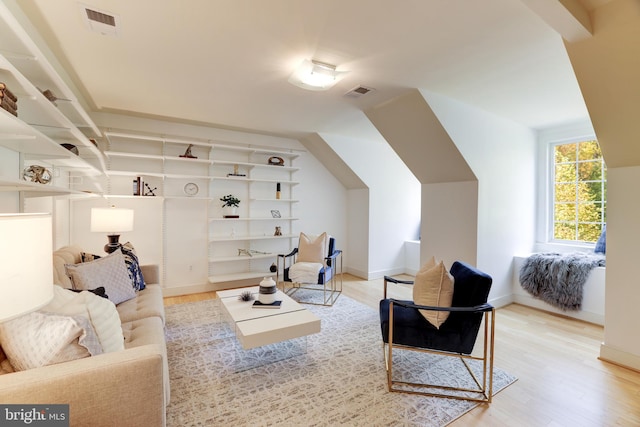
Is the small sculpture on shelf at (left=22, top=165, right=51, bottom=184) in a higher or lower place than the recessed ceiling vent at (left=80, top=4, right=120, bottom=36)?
lower

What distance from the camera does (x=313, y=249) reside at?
13.8 feet

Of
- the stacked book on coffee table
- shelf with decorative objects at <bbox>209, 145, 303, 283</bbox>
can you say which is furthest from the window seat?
the stacked book on coffee table

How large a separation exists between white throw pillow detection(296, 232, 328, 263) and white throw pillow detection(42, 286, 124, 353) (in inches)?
113

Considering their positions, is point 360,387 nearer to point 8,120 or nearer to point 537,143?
point 8,120

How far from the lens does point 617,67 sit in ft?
5.83

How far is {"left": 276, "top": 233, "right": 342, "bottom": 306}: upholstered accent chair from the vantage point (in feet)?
12.3

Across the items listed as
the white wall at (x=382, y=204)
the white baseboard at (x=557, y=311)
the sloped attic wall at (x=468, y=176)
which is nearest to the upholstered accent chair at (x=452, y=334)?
the sloped attic wall at (x=468, y=176)

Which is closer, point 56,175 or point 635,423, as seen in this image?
point 635,423

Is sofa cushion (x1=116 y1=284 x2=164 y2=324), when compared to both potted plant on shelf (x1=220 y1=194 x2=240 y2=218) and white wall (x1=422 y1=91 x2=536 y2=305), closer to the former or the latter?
potted plant on shelf (x1=220 y1=194 x2=240 y2=218)

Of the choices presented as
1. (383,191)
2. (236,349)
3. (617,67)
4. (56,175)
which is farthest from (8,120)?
(383,191)

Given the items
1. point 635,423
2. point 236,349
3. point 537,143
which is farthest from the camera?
point 537,143

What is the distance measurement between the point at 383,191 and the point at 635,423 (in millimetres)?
3941

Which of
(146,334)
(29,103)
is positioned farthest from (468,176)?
(29,103)

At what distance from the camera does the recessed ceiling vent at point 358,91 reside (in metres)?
→ 2.86
